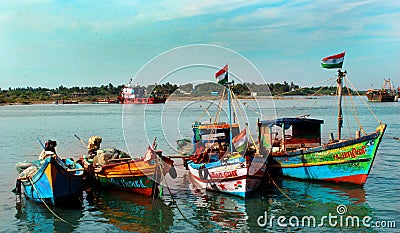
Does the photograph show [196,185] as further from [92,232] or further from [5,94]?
[5,94]

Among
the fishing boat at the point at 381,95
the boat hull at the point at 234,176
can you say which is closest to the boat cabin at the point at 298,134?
the boat hull at the point at 234,176

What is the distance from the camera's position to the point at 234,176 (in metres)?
16.3

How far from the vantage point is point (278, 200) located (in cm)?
1666

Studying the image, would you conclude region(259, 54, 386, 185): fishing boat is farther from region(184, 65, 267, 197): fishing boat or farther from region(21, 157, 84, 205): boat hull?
region(21, 157, 84, 205): boat hull

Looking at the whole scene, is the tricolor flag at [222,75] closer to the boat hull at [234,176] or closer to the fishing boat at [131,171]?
the boat hull at [234,176]

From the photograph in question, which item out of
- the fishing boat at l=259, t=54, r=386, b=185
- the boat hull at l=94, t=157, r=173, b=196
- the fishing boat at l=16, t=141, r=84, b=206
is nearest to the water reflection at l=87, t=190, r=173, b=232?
the boat hull at l=94, t=157, r=173, b=196

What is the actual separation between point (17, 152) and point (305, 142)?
68.3ft

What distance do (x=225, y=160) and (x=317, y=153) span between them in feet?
14.0

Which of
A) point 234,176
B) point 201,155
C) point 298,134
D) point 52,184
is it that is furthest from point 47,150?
point 298,134

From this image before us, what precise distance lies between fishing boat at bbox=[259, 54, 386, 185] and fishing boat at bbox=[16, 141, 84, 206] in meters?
8.56

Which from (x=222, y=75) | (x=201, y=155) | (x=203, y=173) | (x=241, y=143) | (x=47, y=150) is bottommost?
(x=203, y=173)

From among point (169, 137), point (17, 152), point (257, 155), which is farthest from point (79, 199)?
point (169, 137)

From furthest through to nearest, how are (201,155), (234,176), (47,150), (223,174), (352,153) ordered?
(201,155), (352,153), (47,150), (223,174), (234,176)

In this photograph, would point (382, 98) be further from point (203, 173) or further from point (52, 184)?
point (52, 184)
